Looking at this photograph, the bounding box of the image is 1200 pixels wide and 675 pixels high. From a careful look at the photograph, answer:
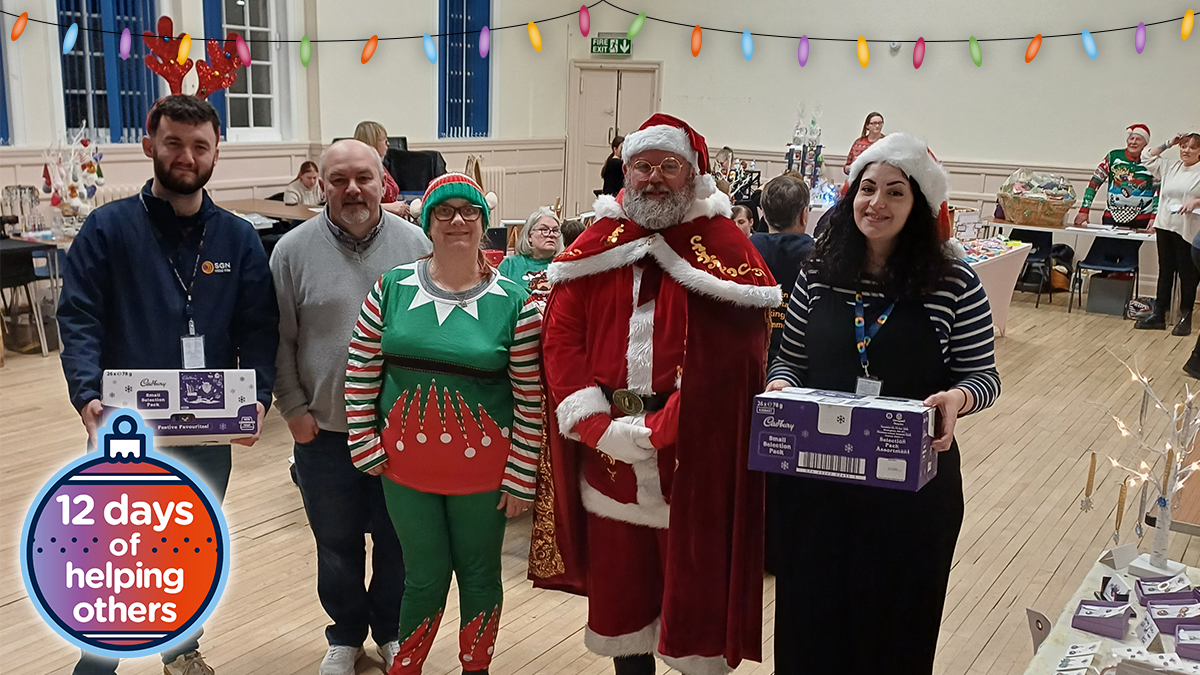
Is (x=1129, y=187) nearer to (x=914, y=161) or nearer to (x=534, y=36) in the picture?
(x=534, y=36)

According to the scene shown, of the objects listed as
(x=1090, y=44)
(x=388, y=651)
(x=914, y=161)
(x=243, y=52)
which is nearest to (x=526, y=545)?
(x=388, y=651)

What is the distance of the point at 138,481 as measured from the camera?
1520 mm

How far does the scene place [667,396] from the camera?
2273mm

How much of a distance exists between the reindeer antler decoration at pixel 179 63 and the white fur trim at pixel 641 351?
6012 millimetres

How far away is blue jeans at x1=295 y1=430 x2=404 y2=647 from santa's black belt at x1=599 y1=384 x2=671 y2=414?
0.75 m

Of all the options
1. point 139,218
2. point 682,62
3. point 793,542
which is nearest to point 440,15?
point 682,62

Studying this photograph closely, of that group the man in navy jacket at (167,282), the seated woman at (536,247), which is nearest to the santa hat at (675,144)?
the man in navy jacket at (167,282)

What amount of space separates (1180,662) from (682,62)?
1087 centimetres

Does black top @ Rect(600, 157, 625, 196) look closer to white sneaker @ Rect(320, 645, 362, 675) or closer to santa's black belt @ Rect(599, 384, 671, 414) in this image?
white sneaker @ Rect(320, 645, 362, 675)

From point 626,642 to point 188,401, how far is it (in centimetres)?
118

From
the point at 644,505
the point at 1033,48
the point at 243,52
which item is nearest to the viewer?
the point at 644,505

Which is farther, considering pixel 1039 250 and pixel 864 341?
pixel 1039 250

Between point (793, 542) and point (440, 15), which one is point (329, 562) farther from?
point (440, 15)

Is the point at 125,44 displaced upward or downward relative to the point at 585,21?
downward
